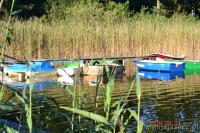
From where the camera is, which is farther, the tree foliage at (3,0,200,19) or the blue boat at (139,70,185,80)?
the tree foliage at (3,0,200,19)

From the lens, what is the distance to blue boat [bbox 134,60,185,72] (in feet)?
69.4

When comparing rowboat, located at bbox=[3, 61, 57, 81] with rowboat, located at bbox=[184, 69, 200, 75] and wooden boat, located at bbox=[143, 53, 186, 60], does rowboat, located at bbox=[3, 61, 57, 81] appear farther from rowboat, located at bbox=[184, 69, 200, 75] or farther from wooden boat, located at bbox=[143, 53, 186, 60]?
rowboat, located at bbox=[184, 69, 200, 75]

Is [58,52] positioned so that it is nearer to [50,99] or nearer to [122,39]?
[122,39]

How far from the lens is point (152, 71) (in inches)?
861

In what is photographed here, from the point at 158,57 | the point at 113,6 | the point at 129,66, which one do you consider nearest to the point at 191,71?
the point at 158,57

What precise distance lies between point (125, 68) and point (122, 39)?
133 centimetres

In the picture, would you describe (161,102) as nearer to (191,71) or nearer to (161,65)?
(161,65)

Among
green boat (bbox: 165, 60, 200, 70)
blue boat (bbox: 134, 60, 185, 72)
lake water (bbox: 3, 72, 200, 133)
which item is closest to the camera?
lake water (bbox: 3, 72, 200, 133)

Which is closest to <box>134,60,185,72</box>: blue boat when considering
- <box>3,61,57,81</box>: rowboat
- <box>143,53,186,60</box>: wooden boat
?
<box>143,53,186,60</box>: wooden boat

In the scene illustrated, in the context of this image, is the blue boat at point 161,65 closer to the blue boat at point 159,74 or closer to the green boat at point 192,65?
the blue boat at point 159,74

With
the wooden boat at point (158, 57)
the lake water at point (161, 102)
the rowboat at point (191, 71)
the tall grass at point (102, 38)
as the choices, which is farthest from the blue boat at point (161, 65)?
the lake water at point (161, 102)

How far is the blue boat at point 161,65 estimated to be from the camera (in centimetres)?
2116

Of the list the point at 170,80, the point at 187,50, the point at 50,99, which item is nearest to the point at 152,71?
the point at 187,50

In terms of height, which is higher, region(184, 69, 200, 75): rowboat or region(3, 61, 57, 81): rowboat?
region(3, 61, 57, 81): rowboat
